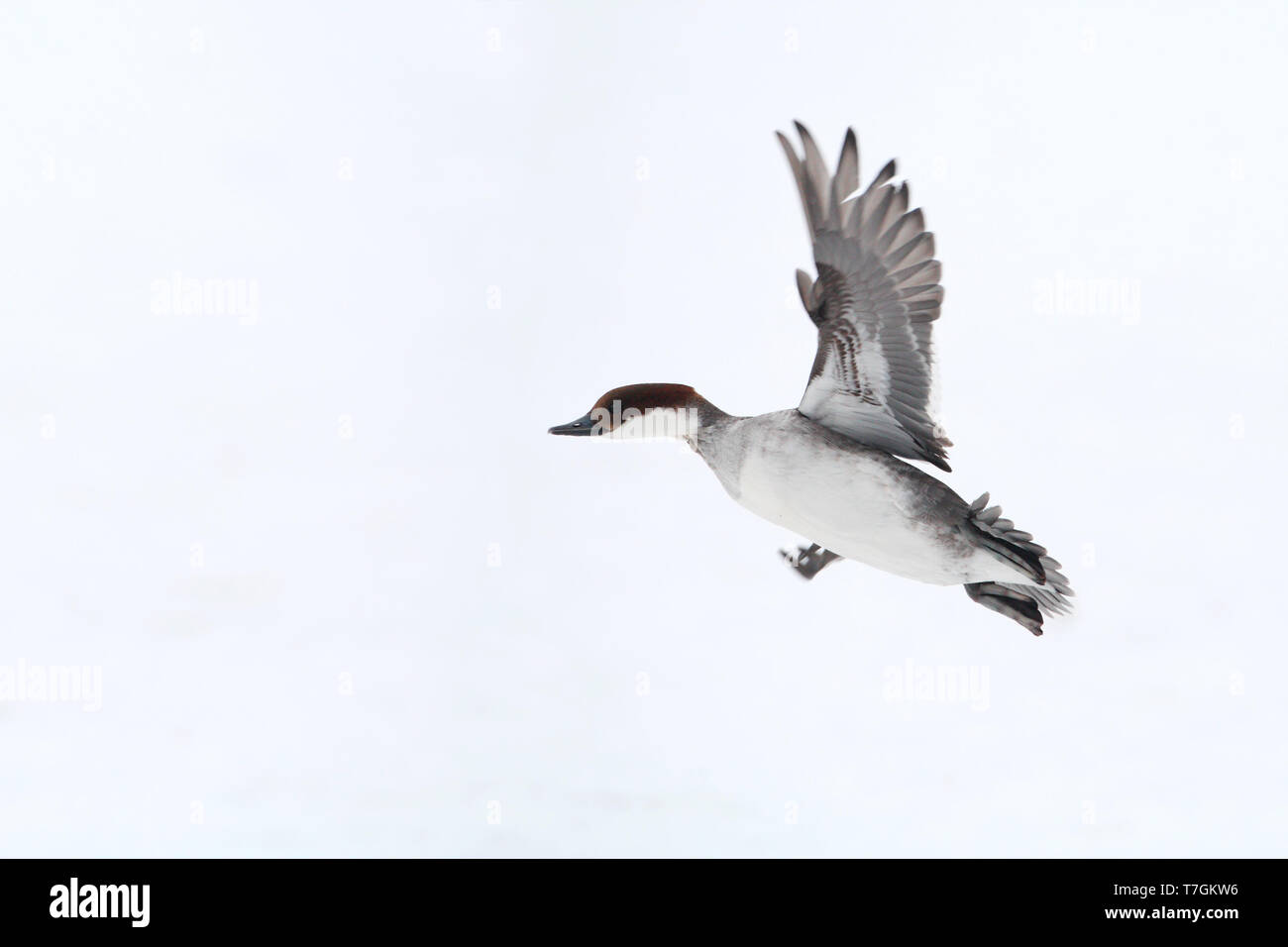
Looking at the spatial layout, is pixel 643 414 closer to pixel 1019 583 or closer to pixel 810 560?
pixel 810 560

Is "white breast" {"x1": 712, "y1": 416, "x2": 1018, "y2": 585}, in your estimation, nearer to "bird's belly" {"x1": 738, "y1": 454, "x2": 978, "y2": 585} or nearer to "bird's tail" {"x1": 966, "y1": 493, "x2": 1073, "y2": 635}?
"bird's belly" {"x1": 738, "y1": 454, "x2": 978, "y2": 585}

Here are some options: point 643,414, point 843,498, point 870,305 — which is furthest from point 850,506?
point 643,414

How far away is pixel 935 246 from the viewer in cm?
545

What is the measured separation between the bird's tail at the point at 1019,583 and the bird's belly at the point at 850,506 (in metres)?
0.17

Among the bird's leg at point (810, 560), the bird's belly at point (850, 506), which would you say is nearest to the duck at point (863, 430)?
the bird's belly at point (850, 506)

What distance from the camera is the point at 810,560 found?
6.88m

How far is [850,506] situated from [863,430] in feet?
1.43

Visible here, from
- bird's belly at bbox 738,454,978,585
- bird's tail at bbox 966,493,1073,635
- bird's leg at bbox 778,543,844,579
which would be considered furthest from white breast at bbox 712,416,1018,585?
bird's leg at bbox 778,543,844,579

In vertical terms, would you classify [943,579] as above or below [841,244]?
below

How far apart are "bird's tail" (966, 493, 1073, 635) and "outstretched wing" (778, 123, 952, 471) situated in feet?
1.22

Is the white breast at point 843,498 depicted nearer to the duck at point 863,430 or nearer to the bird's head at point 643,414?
Answer: the duck at point 863,430
